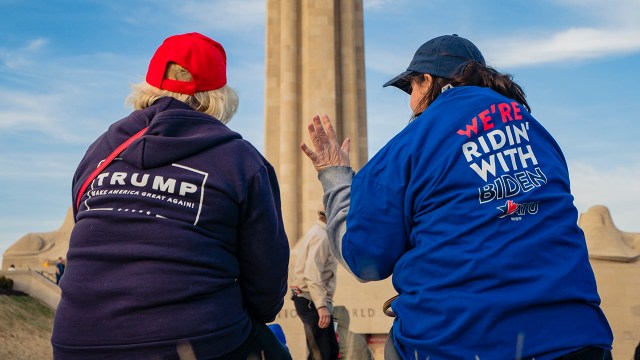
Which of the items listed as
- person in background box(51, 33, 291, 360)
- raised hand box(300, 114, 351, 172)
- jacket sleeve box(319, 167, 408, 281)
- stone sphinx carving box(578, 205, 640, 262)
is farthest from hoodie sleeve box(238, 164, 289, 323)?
stone sphinx carving box(578, 205, 640, 262)

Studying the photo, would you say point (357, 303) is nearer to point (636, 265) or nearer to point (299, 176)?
point (299, 176)

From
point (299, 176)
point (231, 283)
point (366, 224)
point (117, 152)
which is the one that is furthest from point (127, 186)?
point (299, 176)

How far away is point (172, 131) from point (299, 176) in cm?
1569

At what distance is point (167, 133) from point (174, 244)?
1.28ft

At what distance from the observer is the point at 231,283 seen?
2.16 metres

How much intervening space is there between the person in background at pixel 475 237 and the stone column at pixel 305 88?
1524 cm

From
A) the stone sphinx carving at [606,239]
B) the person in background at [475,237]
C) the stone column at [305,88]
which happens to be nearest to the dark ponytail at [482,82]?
the person in background at [475,237]

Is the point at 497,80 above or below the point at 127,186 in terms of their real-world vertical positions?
above

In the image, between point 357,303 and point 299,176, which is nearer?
point 357,303

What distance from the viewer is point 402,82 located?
2387mm

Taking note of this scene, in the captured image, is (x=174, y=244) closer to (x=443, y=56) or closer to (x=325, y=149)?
(x=325, y=149)

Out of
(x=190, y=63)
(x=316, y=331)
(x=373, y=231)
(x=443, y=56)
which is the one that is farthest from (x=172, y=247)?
(x=316, y=331)

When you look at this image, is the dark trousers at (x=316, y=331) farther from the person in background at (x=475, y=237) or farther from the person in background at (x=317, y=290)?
the person in background at (x=475, y=237)

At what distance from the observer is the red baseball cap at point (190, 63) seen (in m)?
2.41
